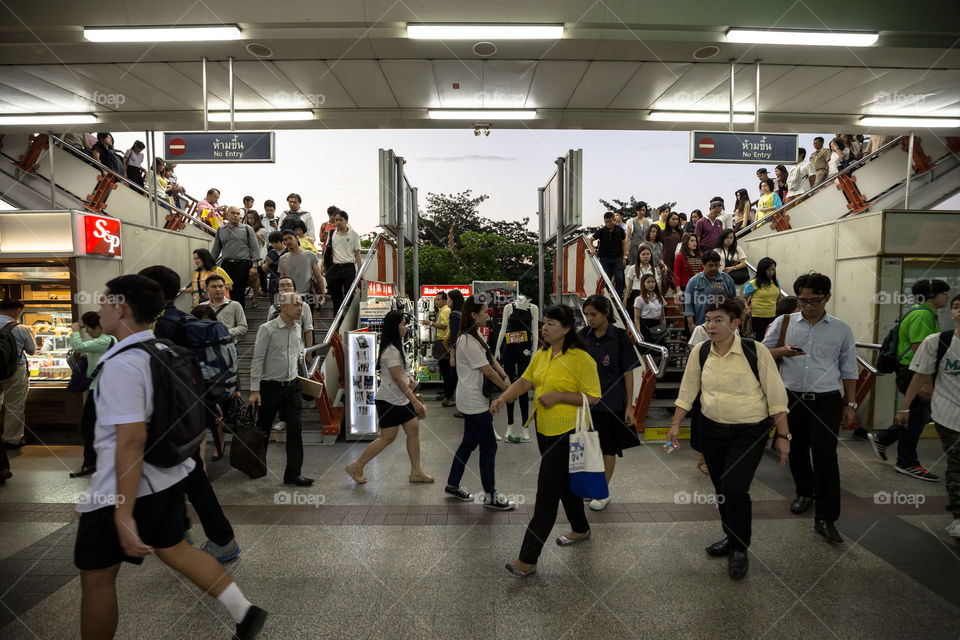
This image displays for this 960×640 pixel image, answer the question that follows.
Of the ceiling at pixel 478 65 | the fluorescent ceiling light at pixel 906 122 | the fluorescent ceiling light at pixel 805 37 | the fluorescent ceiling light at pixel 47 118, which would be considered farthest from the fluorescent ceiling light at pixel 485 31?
the fluorescent ceiling light at pixel 906 122

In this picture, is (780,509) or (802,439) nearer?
(802,439)

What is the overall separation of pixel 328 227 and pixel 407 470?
6686 mm

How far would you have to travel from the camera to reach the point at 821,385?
3.76m

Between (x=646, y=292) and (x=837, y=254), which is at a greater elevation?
(x=837, y=254)

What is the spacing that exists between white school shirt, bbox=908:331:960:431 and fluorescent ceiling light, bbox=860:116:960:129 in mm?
8188

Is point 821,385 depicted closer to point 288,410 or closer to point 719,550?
point 719,550

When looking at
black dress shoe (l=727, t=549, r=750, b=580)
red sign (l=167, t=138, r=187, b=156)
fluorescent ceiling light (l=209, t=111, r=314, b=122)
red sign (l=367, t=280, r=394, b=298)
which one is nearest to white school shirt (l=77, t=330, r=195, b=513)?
black dress shoe (l=727, t=549, r=750, b=580)

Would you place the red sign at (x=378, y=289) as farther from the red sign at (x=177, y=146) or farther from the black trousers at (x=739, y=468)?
the black trousers at (x=739, y=468)

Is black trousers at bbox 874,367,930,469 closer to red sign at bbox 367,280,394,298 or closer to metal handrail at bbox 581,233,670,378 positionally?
metal handrail at bbox 581,233,670,378

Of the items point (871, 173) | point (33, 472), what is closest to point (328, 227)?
point (33, 472)

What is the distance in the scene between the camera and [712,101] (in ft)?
30.2

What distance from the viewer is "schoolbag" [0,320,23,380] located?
491 cm

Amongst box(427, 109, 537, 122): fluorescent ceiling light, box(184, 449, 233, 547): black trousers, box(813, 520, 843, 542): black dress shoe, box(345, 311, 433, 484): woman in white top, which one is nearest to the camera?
box(184, 449, 233, 547): black trousers

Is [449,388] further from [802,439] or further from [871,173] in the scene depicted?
[871,173]
